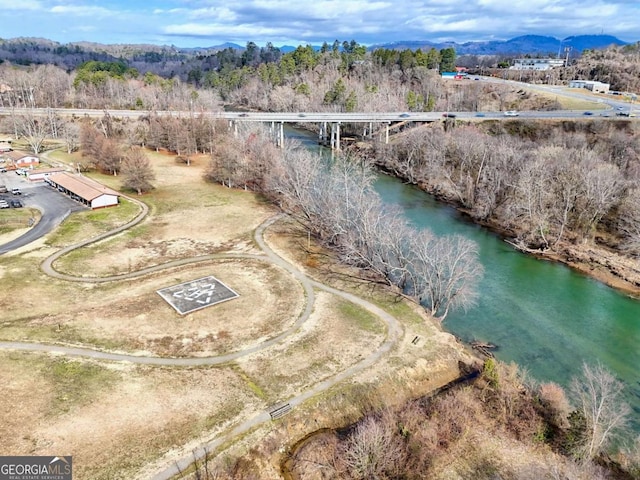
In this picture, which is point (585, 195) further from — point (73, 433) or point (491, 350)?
point (73, 433)

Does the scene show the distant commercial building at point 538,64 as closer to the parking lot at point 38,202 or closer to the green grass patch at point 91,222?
the green grass patch at point 91,222

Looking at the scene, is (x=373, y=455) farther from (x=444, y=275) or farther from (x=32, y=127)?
(x=32, y=127)

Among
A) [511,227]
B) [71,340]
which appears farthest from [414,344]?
[511,227]

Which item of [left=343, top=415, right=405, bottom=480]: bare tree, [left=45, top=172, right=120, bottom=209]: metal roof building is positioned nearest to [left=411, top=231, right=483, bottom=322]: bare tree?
[left=343, top=415, right=405, bottom=480]: bare tree

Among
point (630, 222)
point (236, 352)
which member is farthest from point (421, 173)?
point (236, 352)

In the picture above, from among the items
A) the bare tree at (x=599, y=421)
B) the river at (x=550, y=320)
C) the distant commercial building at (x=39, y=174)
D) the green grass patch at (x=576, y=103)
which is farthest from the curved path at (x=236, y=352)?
the green grass patch at (x=576, y=103)

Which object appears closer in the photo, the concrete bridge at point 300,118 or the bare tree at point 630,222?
the bare tree at point 630,222
